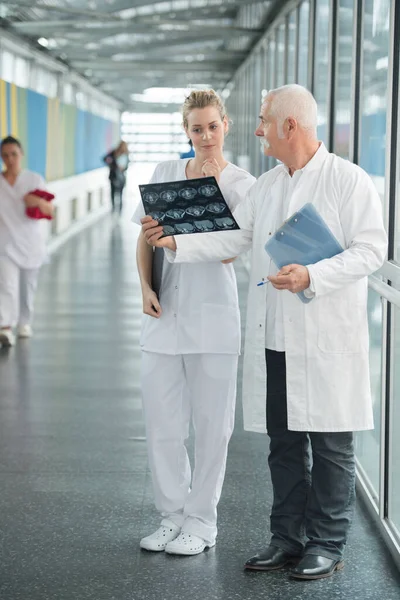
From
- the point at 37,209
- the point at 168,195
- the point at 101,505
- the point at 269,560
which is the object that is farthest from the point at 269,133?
the point at 37,209

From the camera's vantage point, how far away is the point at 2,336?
8.72 metres

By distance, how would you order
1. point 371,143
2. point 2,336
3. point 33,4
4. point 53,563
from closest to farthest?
point 53,563
point 371,143
point 2,336
point 33,4

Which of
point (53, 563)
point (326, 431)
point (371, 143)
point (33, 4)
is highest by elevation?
point (33, 4)

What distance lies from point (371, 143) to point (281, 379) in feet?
6.27

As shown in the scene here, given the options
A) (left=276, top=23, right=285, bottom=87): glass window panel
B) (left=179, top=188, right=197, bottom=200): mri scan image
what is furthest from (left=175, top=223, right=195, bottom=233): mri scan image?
(left=276, top=23, right=285, bottom=87): glass window panel

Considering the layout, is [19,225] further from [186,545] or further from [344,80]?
[186,545]

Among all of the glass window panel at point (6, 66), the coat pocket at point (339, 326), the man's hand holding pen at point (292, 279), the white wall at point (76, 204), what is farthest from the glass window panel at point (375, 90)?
the glass window panel at point (6, 66)

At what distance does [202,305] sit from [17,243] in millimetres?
5331

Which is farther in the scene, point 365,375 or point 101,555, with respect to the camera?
point 101,555

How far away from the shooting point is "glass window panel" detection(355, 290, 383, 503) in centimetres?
468

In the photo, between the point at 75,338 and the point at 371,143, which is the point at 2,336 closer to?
the point at 75,338

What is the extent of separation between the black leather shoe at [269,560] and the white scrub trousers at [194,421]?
256mm

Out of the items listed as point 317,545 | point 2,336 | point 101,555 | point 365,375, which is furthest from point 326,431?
point 2,336

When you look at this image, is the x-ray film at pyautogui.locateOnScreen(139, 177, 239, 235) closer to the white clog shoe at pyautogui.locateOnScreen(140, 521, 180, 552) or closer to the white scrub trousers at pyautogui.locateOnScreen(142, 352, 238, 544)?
the white scrub trousers at pyautogui.locateOnScreen(142, 352, 238, 544)
